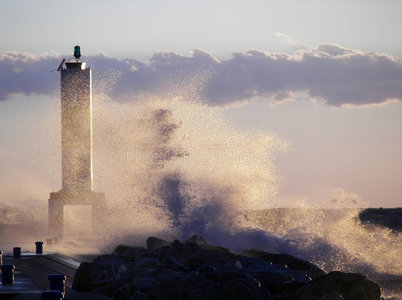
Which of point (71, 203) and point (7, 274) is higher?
point (71, 203)

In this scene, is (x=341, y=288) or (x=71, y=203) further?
(x=71, y=203)

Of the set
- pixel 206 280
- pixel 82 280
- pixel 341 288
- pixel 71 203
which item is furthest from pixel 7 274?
pixel 71 203

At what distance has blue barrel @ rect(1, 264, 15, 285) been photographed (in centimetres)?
1520

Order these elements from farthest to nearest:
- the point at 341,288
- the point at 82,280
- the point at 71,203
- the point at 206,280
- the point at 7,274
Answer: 1. the point at 71,203
2. the point at 82,280
3. the point at 7,274
4. the point at 341,288
5. the point at 206,280

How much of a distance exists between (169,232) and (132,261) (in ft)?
55.5

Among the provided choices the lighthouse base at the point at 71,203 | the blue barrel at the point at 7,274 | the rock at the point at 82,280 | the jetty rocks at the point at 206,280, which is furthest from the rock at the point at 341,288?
the lighthouse base at the point at 71,203

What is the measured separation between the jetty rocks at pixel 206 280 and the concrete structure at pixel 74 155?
20.2 meters

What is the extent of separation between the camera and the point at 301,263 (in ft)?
65.1

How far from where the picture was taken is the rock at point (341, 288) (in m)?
13.8

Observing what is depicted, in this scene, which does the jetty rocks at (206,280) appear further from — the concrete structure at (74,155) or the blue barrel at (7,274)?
the concrete structure at (74,155)

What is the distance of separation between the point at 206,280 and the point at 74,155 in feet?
83.6

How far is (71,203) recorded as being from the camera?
38312mm

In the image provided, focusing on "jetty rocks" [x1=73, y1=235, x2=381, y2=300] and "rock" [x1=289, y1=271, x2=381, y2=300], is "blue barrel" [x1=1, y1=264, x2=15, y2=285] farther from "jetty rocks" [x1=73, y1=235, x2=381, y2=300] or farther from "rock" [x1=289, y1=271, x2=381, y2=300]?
"rock" [x1=289, y1=271, x2=381, y2=300]

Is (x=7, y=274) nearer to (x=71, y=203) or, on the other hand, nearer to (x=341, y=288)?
(x=341, y=288)
